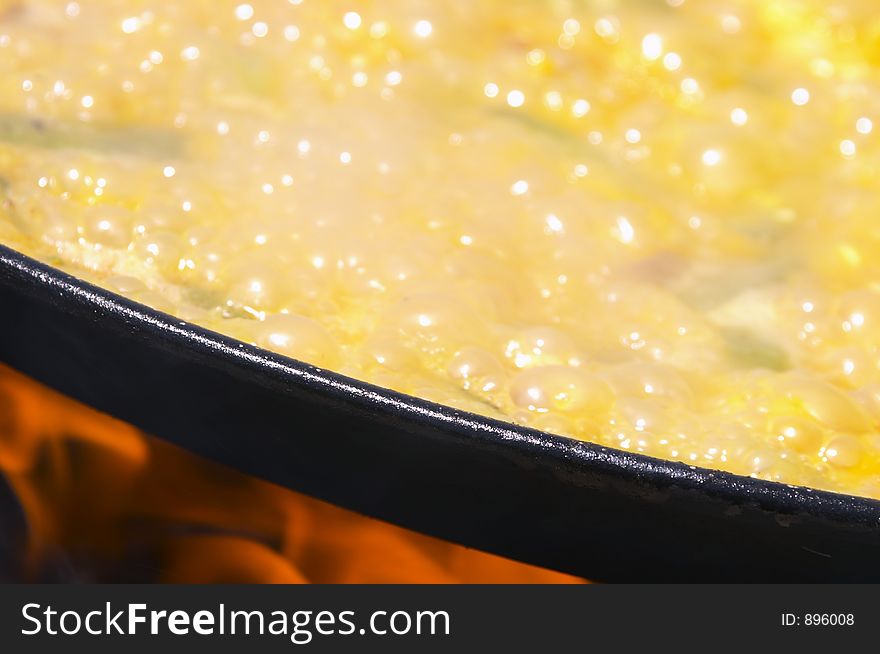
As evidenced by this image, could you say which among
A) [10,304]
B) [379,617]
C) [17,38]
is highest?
[17,38]

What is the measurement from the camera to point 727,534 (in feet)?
1.85

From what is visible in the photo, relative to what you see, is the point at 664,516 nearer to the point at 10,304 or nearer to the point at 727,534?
the point at 727,534

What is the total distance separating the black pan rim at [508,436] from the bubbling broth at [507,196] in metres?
0.12

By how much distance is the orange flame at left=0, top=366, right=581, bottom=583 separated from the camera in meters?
0.64

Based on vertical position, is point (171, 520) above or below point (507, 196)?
below

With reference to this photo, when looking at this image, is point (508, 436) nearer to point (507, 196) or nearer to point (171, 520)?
point (171, 520)

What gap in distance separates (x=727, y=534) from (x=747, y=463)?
12 cm

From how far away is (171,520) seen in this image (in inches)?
27.2

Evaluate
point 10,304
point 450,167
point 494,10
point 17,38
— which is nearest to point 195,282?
point 10,304

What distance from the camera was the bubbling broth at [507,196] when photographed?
2.36 ft

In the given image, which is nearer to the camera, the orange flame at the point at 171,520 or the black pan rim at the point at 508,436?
the black pan rim at the point at 508,436

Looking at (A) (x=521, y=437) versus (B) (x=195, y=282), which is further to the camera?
(B) (x=195, y=282)

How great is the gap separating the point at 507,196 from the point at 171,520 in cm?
38

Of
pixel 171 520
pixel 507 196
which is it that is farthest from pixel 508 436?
pixel 507 196
